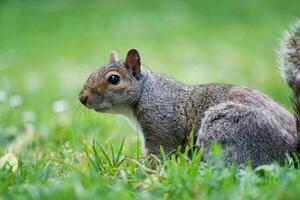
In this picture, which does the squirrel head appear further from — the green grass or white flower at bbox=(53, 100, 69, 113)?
white flower at bbox=(53, 100, 69, 113)

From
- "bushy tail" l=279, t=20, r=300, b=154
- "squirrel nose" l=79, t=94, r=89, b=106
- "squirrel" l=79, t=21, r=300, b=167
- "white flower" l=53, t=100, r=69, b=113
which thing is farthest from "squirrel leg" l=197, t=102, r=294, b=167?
"white flower" l=53, t=100, r=69, b=113

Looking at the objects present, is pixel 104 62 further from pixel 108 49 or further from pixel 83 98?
pixel 83 98

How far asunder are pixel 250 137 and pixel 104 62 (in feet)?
18.9

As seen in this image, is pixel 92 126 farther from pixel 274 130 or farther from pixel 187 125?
pixel 274 130

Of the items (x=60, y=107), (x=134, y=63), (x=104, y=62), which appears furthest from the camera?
(x=104, y=62)

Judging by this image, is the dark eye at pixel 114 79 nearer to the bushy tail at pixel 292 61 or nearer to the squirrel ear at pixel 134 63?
the squirrel ear at pixel 134 63

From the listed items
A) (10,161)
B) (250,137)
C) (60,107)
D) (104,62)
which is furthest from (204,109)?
(104,62)

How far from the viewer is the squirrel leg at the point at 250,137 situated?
3600 mm

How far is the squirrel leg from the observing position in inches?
142

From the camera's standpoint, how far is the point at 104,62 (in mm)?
9211

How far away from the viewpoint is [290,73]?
3705 millimetres

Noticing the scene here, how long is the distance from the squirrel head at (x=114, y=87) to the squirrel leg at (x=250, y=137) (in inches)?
23.3

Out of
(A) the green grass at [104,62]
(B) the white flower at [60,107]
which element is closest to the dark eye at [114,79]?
(A) the green grass at [104,62]

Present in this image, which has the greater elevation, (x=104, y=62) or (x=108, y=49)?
(x=108, y=49)
